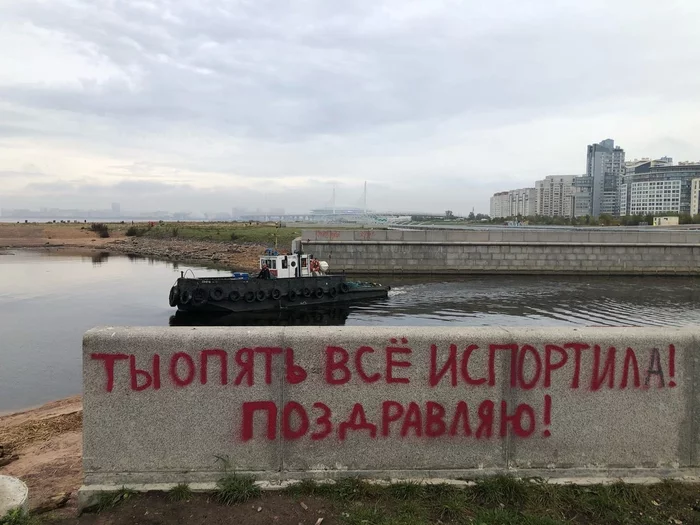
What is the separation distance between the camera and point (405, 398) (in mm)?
4453

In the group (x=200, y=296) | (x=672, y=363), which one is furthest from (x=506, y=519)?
(x=200, y=296)

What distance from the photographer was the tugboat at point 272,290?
25.8 m

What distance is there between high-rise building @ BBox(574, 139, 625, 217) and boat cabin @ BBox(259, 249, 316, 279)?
502 ft

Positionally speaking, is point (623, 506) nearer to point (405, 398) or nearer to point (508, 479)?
point (508, 479)

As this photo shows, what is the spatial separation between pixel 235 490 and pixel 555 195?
633 ft

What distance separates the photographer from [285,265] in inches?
1133

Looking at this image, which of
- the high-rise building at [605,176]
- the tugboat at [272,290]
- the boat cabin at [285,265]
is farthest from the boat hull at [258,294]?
the high-rise building at [605,176]

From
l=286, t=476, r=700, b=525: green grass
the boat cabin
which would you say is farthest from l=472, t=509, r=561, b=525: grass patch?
the boat cabin

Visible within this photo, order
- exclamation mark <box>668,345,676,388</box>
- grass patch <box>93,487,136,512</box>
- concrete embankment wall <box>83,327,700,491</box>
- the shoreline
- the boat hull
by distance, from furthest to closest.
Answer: the shoreline, the boat hull, exclamation mark <box>668,345,676,388</box>, concrete embankment wall <box>83,327,700,491</box>, grass patch <box>93,487,136,512</box>

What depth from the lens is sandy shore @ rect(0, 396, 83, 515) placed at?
15.9 ft

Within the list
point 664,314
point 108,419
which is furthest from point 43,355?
point 664,314

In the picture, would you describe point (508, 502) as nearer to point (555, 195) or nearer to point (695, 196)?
point (695, 196)

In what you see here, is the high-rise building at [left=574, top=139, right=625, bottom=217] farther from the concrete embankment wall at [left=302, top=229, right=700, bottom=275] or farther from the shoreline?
the shoreline

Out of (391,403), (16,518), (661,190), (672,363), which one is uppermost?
(661,190)
